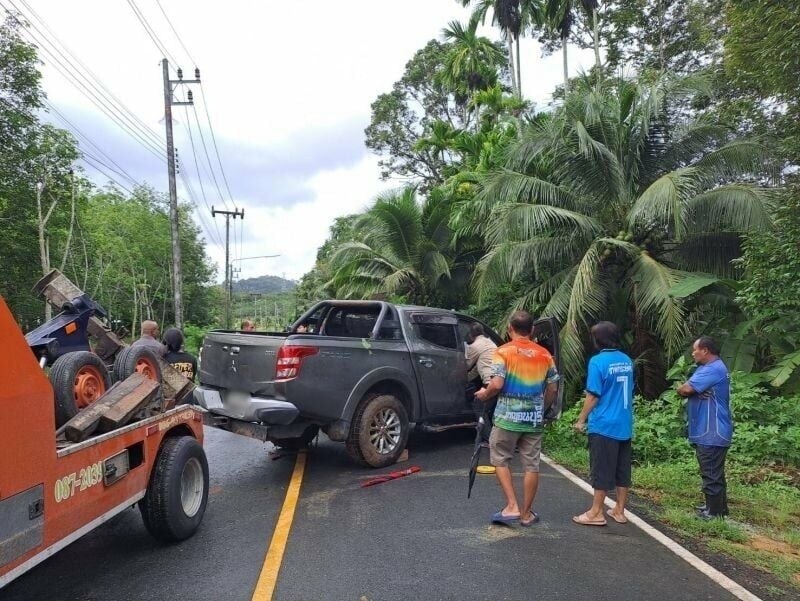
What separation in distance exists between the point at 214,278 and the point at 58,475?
55.2 m

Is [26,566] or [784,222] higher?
[784,222]

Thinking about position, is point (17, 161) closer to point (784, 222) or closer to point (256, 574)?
point (256, 574)

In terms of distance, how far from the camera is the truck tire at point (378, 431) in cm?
649

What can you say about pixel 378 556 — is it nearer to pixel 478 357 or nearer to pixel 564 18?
pixel 478 357

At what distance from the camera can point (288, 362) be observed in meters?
5.94

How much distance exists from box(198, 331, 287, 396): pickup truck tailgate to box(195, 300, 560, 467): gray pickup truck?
0.03ft

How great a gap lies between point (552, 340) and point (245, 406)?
3.38 m

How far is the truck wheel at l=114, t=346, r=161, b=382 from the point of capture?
16.0 feet

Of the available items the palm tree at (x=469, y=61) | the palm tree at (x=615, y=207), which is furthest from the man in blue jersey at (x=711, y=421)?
the palm tree at (x=469, y=61)

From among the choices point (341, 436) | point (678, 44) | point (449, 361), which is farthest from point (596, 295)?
point (678, 44)

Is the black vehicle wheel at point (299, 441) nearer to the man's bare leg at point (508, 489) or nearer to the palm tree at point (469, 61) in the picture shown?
the man's bare leg at point (508, 489)

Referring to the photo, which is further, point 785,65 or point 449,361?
point 449,361

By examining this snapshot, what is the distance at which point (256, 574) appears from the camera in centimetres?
400

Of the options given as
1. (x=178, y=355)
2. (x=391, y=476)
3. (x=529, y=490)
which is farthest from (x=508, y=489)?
(x=178, y=355)
